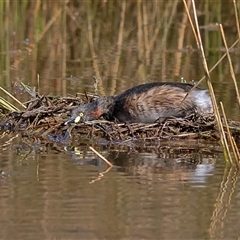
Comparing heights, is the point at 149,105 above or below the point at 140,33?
below

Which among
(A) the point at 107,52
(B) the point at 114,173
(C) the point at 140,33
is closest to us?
(B) the point at 114,173

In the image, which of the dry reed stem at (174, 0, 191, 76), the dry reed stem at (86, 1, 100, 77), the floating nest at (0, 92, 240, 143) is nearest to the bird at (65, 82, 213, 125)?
the floating nest at (0, 92, 240, 143)

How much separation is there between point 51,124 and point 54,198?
1.92 m

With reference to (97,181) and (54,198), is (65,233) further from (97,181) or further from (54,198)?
(97,181)

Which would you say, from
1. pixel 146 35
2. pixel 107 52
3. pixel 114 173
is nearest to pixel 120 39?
pixel 146 35

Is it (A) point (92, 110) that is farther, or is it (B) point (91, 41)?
(B) point (91, 41)

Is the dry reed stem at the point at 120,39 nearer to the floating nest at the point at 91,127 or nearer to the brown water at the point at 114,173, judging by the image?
the brown water at the point at 114,173

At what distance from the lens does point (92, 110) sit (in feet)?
21.9

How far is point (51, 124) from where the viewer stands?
6512 millimetres

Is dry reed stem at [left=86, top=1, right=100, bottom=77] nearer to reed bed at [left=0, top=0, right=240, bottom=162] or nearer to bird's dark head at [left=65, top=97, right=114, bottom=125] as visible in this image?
reed bed at [left=0, top=0, right=240, bottom=162]

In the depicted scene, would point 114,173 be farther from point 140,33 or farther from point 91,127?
point 140,33

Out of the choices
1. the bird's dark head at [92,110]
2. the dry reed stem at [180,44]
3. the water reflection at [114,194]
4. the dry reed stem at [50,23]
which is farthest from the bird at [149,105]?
the dry reed stem at [50,23]

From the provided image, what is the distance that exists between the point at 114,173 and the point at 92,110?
1509mm

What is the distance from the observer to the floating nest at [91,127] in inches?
242
